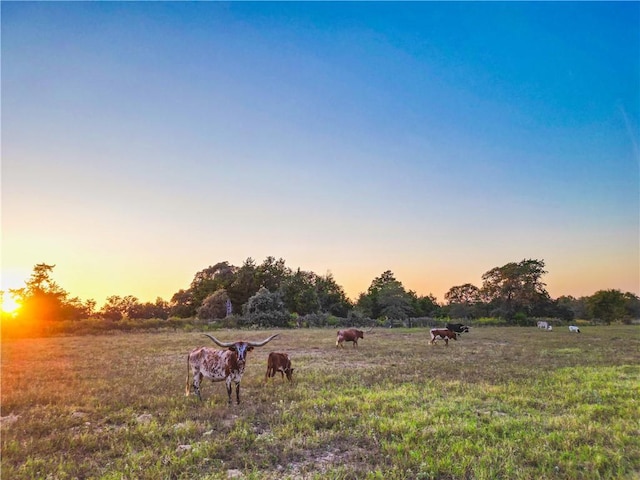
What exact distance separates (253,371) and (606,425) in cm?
1150

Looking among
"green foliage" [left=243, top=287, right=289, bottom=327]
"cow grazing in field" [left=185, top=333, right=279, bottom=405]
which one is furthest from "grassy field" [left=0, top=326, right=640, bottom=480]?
"green foliage" [left=243, top=287, right=289, bottom=327]

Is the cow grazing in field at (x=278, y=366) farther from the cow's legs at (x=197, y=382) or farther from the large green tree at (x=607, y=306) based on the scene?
the large green tree at (x=607, y=306)

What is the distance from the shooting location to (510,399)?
9.88m

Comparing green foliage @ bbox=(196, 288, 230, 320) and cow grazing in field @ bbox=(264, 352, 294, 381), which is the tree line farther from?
cow grazing in field @ bbox=(264, 352, 294, 381)

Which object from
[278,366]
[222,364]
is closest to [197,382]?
[222,364]

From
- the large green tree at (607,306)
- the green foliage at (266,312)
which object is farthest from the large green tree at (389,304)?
the large green tree at (607,306)

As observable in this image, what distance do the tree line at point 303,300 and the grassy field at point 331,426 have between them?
149ft

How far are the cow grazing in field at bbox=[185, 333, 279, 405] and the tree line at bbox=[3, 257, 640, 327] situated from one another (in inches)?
1853

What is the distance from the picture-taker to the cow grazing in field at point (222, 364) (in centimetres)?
984

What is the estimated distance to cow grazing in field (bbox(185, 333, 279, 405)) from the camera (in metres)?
9.84

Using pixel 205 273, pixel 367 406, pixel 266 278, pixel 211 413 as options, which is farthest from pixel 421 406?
pixel 205 273

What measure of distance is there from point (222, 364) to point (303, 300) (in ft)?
216

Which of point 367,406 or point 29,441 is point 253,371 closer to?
point 367,406

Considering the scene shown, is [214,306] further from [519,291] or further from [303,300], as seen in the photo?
[519,291]
